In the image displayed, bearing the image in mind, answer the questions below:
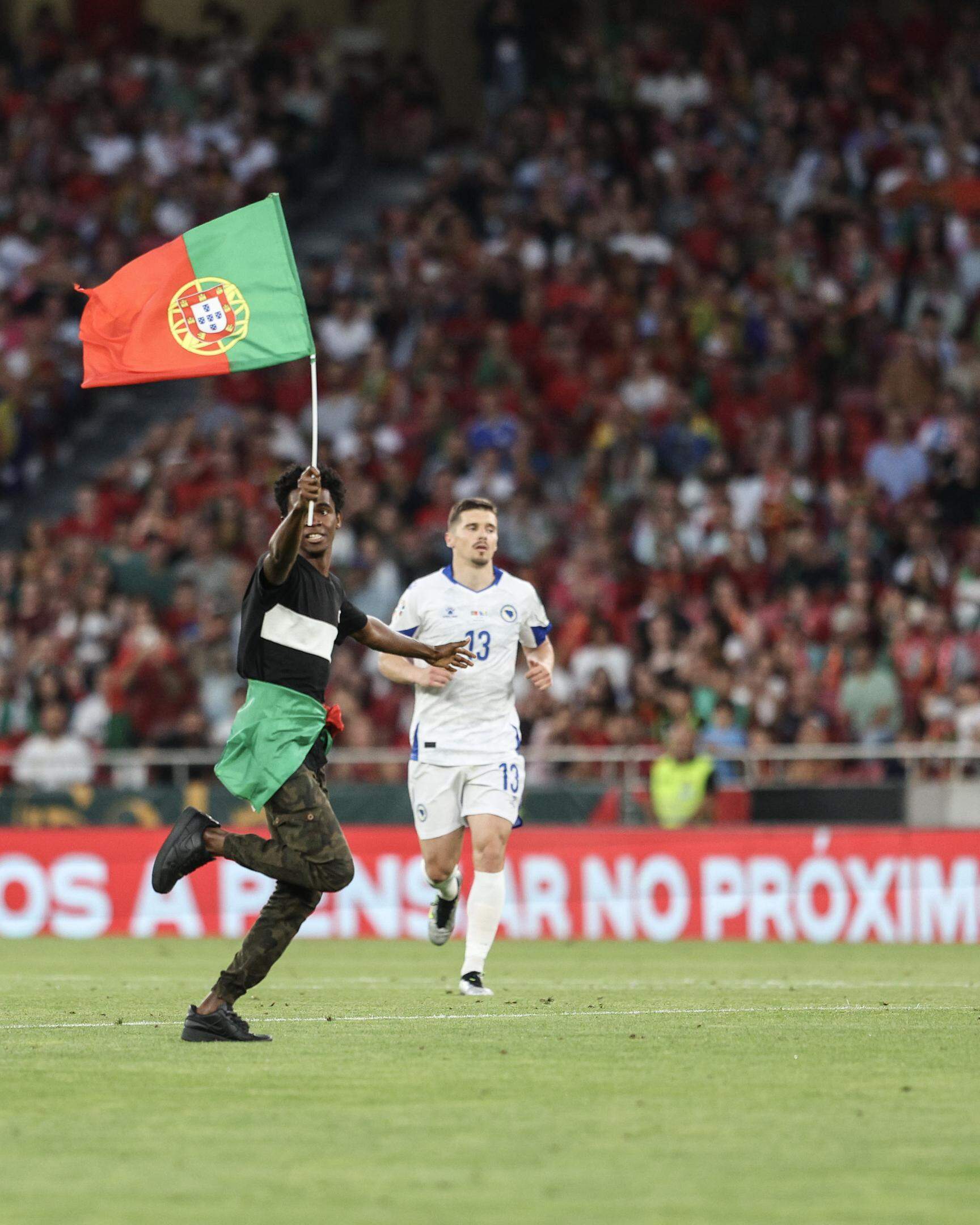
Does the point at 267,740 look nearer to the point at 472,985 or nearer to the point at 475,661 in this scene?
the point at 472,985

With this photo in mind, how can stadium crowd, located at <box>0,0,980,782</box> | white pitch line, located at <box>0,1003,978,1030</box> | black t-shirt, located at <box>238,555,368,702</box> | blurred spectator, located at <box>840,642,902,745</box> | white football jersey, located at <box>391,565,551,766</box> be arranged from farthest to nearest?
1. stadium crowd, located at <box>0,0,980,782</box>
2. blurred spectator, located at <box>840,642,902,745</box>
3. white football jersey, located at <box>391,565,551,766</box>
4. white pitch line, located at <box>0,1003,978,1030</box>
5. black t-shirt, located at <box>238,555,368,702</box>

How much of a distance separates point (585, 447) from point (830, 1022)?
48.9ft

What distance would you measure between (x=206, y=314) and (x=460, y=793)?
3488mm

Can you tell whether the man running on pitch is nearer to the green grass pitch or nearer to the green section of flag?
the green grass pitch

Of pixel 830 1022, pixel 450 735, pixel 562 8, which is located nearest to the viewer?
pixel 830 1022

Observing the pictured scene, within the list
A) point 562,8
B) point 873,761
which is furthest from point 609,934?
point 562,8

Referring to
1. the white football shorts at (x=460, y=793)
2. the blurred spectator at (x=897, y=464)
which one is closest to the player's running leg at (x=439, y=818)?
the white football shorts at (x=460, y=793)

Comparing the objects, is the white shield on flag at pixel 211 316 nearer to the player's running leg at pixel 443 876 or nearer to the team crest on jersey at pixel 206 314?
the team crest on jersey at pixel 206 314

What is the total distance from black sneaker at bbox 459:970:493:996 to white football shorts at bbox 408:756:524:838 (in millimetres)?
947

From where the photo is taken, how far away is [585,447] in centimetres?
2520

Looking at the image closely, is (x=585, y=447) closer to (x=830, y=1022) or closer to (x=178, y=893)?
(x=178, y=893)

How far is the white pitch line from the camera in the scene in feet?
35.0

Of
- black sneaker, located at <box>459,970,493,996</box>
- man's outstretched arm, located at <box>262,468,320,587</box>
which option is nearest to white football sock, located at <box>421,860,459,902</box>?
black sneaker, located at <box>459,970,493,996</box>

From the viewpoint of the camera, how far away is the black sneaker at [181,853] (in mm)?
9477
